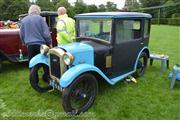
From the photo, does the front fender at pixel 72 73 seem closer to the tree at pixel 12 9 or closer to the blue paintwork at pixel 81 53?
the blue paintwork at pixel 81 53

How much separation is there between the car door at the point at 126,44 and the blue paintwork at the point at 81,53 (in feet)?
→ 1.99

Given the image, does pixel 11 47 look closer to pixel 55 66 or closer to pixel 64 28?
pixel 64 28

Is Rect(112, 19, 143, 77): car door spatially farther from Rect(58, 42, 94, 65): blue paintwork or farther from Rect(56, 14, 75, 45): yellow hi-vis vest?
Rect(56, 14, 75, 45): yellow hi-vis vest

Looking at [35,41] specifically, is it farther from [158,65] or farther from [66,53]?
[158,65]

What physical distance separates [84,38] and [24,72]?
7.90 feet

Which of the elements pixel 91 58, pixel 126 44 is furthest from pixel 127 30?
pixel 91 58

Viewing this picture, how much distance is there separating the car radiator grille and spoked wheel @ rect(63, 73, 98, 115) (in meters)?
0.45

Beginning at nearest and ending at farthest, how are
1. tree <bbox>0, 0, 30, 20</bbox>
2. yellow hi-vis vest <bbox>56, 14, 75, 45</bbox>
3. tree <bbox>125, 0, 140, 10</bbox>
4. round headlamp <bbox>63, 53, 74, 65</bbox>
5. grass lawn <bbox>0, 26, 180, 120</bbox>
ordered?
round headlamp <bbox>63, 53, 74, 65</bbox> → grass lawn <bbox>0, 26, 180, 120</bbox> → yellow hi-vis vest <bbox>56, 14, 75, 45</bbox> → tree <bbox>0, 0, 30, 20</bbox> → tree <bbox>125, 0, 140, 10</bbox>

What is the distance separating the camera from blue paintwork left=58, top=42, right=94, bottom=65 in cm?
348

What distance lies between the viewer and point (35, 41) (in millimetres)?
4281

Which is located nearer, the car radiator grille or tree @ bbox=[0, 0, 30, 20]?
the car radiator grille

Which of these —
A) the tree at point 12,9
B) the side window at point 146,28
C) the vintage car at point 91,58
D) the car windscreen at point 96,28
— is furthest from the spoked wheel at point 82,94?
the tree at point 12,9

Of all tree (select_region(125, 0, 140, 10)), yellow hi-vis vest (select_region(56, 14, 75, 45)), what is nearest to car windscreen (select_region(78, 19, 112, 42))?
yellow hi-vis vest (select_region(56, 14, 75, 45))

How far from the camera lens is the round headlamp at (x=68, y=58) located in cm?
326
